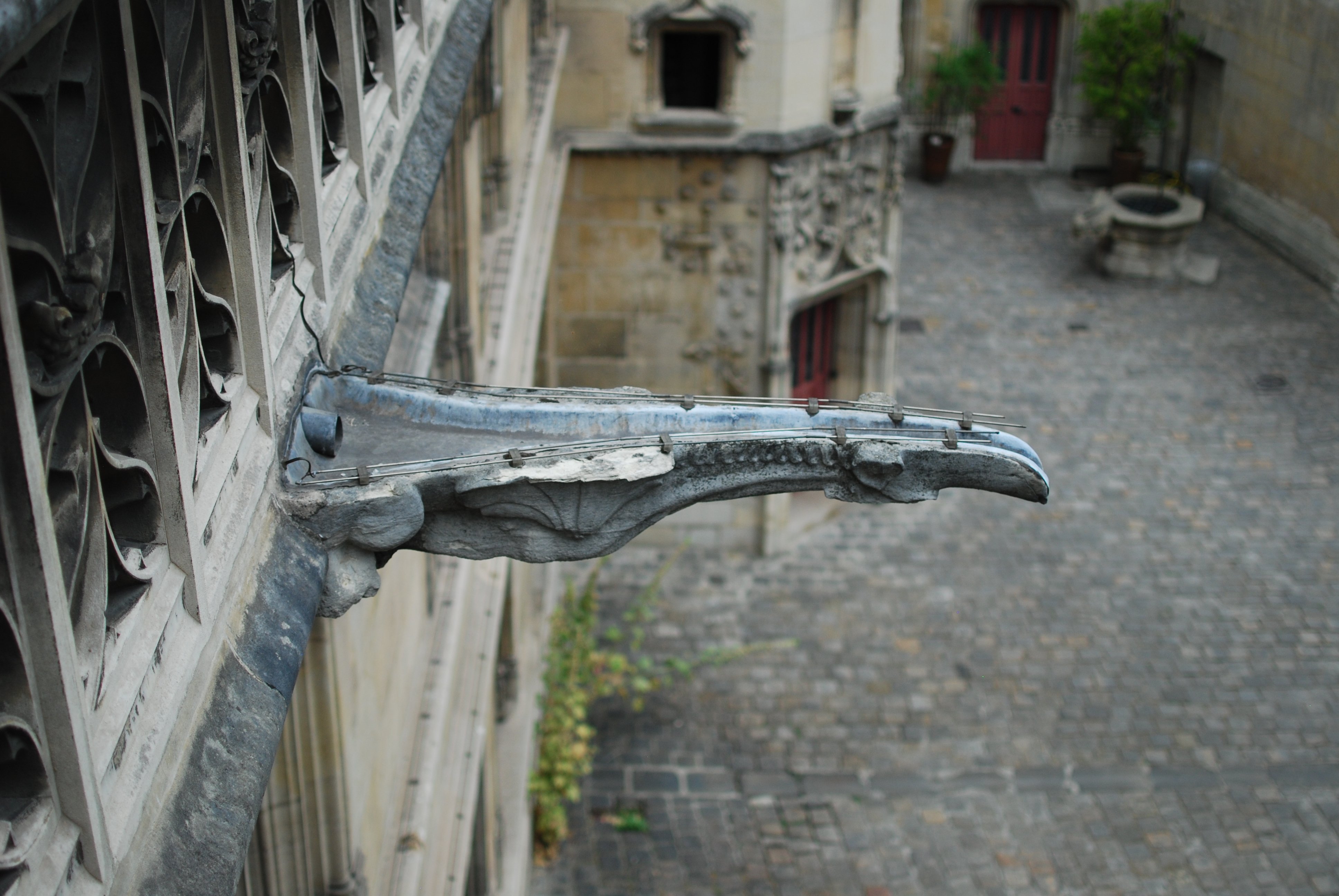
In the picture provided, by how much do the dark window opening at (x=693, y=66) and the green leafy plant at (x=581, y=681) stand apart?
441cm

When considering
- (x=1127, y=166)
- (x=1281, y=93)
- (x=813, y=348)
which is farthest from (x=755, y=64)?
(x=1127, y=166)

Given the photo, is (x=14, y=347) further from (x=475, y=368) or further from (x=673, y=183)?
(x=673, y=183)

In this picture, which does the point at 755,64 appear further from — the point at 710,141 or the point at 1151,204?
the point at 1151,204

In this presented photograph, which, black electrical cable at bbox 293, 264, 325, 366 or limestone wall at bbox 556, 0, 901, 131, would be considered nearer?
black electrical cable at bbox 293, 264, 325, 366

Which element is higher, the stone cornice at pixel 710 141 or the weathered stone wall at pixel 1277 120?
the stone cornice at pixel 710 141

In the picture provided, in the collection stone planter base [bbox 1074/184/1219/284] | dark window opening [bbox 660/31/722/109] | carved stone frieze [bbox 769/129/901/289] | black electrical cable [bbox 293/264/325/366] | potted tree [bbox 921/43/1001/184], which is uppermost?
black electrical cable [bbox 293/264/325/366]

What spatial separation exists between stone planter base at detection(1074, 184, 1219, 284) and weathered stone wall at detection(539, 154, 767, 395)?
8.49 meters

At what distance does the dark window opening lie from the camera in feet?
45.3

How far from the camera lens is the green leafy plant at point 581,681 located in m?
10.6

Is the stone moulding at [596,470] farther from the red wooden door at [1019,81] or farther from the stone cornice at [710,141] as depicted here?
the red wooden door at [1019,81]

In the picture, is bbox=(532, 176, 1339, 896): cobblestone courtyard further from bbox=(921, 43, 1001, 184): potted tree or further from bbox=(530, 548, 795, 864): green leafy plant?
bbox=(921, 43, 1001, 184): potted tree

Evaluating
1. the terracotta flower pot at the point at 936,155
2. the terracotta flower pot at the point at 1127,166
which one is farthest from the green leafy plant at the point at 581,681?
the terracotta flower pot at the point at 1127,166

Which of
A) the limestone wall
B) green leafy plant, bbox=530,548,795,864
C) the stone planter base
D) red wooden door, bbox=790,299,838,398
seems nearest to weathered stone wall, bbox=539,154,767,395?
the limestone wall

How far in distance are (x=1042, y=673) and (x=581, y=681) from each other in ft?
13.1
